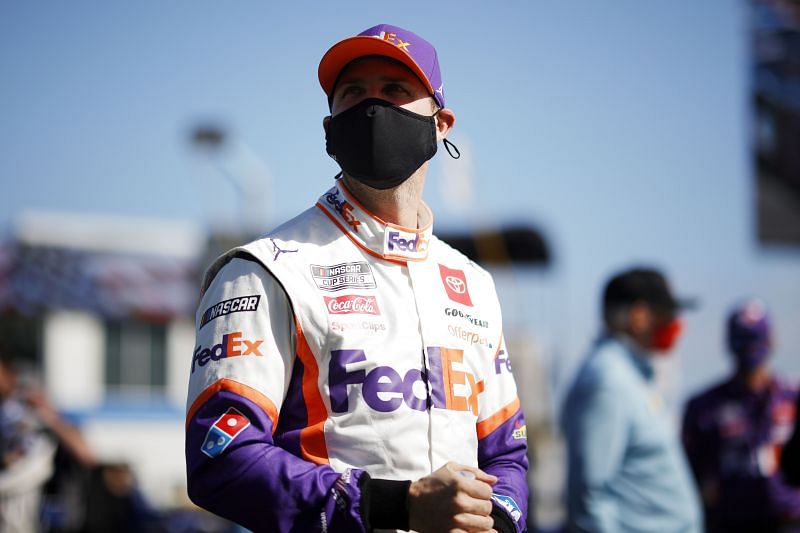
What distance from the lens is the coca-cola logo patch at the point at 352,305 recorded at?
8.10ft

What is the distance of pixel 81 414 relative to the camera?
24953 millimetres

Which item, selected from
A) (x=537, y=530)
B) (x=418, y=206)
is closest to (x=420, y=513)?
(x=418, y=206)

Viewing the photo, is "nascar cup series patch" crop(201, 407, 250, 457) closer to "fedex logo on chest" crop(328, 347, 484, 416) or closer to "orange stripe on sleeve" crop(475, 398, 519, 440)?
"fedex logo on chest" crop(328, 347, 484, 416)

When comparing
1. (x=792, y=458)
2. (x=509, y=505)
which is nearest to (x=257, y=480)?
(x=509, y=505)

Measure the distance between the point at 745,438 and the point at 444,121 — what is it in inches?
154

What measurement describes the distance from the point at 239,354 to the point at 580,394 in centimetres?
265

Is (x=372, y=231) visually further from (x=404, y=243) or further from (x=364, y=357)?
(x=364, y=357)

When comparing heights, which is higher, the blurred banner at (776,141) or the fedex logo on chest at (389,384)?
the blurred banner at (776,141)

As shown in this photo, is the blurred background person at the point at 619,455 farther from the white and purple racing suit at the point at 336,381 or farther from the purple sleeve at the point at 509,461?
the white and purple racing suit at the point at 336,381

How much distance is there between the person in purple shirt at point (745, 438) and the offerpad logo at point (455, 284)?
3.64m

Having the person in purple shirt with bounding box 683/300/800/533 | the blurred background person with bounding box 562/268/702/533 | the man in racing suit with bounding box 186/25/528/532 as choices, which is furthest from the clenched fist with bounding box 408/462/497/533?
the person in purple shirt with bounding box 683/300/800/533

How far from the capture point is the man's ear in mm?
2838

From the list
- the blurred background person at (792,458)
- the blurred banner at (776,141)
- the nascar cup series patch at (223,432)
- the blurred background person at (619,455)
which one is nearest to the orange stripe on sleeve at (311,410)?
the nascar cup series patch at (223,432)

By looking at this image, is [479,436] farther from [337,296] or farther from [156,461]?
[156,461]
